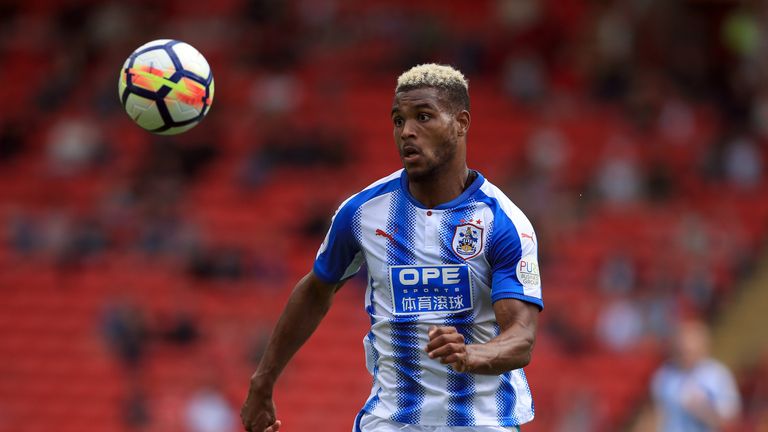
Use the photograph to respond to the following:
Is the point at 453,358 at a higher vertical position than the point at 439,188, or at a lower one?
lower

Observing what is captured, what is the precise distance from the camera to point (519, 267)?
4.73 meters

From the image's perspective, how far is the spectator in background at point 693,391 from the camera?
9.19m

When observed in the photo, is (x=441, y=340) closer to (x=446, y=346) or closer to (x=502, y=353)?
(x=446, y=346)

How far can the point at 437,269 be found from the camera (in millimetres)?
4844

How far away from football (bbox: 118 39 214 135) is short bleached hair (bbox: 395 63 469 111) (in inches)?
50.4

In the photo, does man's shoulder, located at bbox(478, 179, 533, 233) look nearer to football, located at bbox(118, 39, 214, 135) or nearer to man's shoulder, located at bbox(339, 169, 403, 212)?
man's shoulder, located at bbox(339, 169, 403, 212)

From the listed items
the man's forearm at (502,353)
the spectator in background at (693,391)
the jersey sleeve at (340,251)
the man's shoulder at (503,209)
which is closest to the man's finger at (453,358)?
the man's forearm at (502,353)

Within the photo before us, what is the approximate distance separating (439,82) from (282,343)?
53.0 inches

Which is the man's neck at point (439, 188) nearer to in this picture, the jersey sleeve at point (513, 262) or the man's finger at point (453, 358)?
the jersey sleeve at point (513, 262)

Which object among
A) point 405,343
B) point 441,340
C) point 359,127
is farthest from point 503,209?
point 359,127

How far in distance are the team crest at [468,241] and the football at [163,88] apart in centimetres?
158

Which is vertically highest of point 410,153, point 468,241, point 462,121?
point 462,121

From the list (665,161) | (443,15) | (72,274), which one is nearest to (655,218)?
(665,161)

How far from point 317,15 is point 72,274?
6.41 m
